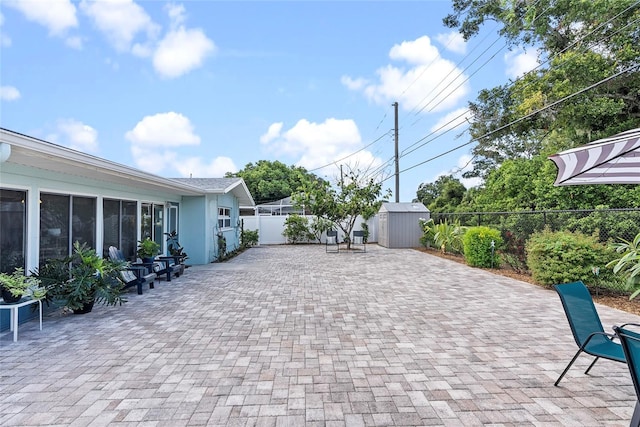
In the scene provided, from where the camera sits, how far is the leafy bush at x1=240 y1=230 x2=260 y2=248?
58.1 feet

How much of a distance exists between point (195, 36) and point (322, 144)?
2135cm

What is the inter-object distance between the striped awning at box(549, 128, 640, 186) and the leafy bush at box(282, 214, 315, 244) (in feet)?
50.9

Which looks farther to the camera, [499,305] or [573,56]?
[573,56]

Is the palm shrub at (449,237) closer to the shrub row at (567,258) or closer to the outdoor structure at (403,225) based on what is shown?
the outdoor structure at (403,225)

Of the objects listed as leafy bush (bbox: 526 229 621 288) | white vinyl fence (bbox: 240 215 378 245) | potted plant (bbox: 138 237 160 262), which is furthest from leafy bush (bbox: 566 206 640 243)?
white vinyl fence (bbox: 240 215 378 245)

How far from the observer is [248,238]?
1809cm

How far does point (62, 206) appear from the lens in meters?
6.00

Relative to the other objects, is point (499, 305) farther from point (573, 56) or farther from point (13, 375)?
point (573, 56)

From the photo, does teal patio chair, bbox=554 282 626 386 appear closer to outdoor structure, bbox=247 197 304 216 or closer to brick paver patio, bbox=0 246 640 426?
brick paver patio, bbox=0 246 640 426

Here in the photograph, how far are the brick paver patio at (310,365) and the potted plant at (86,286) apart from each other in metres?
0.25

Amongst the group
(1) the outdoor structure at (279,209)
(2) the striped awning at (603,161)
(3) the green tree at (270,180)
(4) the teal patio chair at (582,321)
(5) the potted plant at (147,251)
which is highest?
(3) the green tree at (270,180)

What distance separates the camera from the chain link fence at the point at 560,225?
727 cm

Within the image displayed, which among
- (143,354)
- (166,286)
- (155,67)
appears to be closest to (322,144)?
(155,67)

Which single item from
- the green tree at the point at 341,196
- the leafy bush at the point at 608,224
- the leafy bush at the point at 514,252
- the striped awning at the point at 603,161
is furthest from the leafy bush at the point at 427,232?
the striped awning at the point at 603,161
